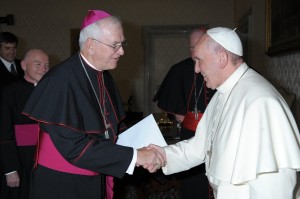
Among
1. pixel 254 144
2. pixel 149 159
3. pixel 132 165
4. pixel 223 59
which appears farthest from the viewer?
pixel 149 159

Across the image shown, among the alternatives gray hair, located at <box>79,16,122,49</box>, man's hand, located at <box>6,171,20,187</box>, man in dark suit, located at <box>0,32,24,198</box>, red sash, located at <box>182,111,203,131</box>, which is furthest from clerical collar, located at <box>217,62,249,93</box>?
man in dark suit, located at <box>0,32,24,198</box>

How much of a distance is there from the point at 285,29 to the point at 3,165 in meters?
2.88

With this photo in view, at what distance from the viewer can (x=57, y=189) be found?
2.11 m

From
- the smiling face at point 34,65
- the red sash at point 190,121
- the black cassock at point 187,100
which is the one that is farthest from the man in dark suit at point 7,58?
the red sash at point 190,121

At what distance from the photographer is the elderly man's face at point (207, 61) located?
1.95 meters

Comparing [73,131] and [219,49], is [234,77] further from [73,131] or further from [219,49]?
[73,131]

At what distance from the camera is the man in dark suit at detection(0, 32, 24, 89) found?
4105 mm

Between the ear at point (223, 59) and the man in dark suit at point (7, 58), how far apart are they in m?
2.88

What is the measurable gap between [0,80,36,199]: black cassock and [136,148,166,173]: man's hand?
1.20 metres

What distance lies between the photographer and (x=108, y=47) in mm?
2143

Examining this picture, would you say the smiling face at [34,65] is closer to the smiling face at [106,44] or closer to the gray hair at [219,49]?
the smiling face at [106,44]

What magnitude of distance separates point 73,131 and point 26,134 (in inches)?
45.4

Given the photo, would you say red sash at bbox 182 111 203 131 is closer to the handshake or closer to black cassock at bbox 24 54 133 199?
the handshake

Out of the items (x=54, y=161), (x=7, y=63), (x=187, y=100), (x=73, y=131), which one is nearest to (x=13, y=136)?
(x=54, y=161)
